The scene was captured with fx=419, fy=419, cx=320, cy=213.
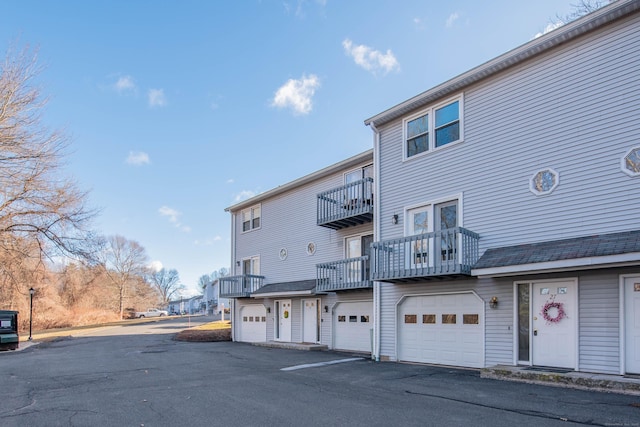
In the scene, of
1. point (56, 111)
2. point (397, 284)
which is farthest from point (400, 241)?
point (56, 111)

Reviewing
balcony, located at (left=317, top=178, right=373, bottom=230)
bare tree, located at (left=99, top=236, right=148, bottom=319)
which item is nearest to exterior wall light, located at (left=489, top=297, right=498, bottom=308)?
balcony, located at (left=317, top=178, right=373, bottom=230)

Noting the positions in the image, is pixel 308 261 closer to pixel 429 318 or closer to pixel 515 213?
pixel 429 318

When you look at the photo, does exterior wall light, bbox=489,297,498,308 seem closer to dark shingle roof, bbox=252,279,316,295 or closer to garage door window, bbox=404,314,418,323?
garage door window, bbox=404,314,418,323

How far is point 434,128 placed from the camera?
11977mm

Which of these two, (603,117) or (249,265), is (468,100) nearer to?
(603,117)

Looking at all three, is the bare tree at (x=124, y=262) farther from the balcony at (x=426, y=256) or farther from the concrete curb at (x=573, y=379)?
the concrete curb at (x=573, y=379)

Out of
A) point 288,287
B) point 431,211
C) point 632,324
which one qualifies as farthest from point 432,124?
point 288,287

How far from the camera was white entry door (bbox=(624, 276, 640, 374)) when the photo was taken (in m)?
7.77

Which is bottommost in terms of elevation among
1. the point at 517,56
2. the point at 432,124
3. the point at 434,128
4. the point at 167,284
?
the point at 167,284

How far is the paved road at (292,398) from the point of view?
5.94m

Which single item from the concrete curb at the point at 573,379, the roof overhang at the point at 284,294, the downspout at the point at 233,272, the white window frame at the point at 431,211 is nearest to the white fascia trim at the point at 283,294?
the roof overhang at the point at 284,294

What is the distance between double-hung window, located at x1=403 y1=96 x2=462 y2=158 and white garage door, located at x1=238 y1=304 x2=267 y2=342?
11462mm

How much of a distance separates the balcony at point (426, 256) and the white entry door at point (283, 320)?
765cm

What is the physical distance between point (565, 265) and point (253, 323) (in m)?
15.9
